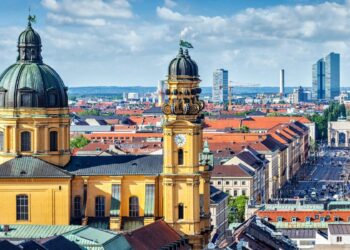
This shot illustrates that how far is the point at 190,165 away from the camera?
93.0m

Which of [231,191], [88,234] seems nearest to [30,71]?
[88,234]

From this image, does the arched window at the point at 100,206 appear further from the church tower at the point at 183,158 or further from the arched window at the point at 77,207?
the church tower at the point at 183,158

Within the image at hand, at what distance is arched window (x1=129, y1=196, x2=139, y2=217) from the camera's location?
93.5 meters

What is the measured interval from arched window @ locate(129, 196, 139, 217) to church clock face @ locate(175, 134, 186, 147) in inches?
230

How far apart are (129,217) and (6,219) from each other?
10236 millimetres

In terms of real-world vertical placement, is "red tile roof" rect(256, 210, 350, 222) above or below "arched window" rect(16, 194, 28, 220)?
below

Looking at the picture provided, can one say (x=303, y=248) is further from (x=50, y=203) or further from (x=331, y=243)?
(x=50, y=203)

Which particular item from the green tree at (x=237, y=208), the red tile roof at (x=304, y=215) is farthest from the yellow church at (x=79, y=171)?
the green tree at (x=237, y=208)

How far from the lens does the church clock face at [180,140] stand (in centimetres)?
9344

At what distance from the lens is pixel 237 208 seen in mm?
141500

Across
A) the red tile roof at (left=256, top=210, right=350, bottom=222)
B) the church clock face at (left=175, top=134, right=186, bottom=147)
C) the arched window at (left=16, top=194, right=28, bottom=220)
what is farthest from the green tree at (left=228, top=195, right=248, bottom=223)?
the arched window at (left=16, top=194, right=28, bottom=220)

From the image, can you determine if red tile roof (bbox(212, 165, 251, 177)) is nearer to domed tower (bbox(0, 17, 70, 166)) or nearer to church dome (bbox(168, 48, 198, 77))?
church dome (bbox(168, 48, 198, 77))

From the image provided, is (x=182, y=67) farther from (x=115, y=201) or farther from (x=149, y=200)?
(x=115, y=201)

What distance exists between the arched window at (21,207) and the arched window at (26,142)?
163 inches
